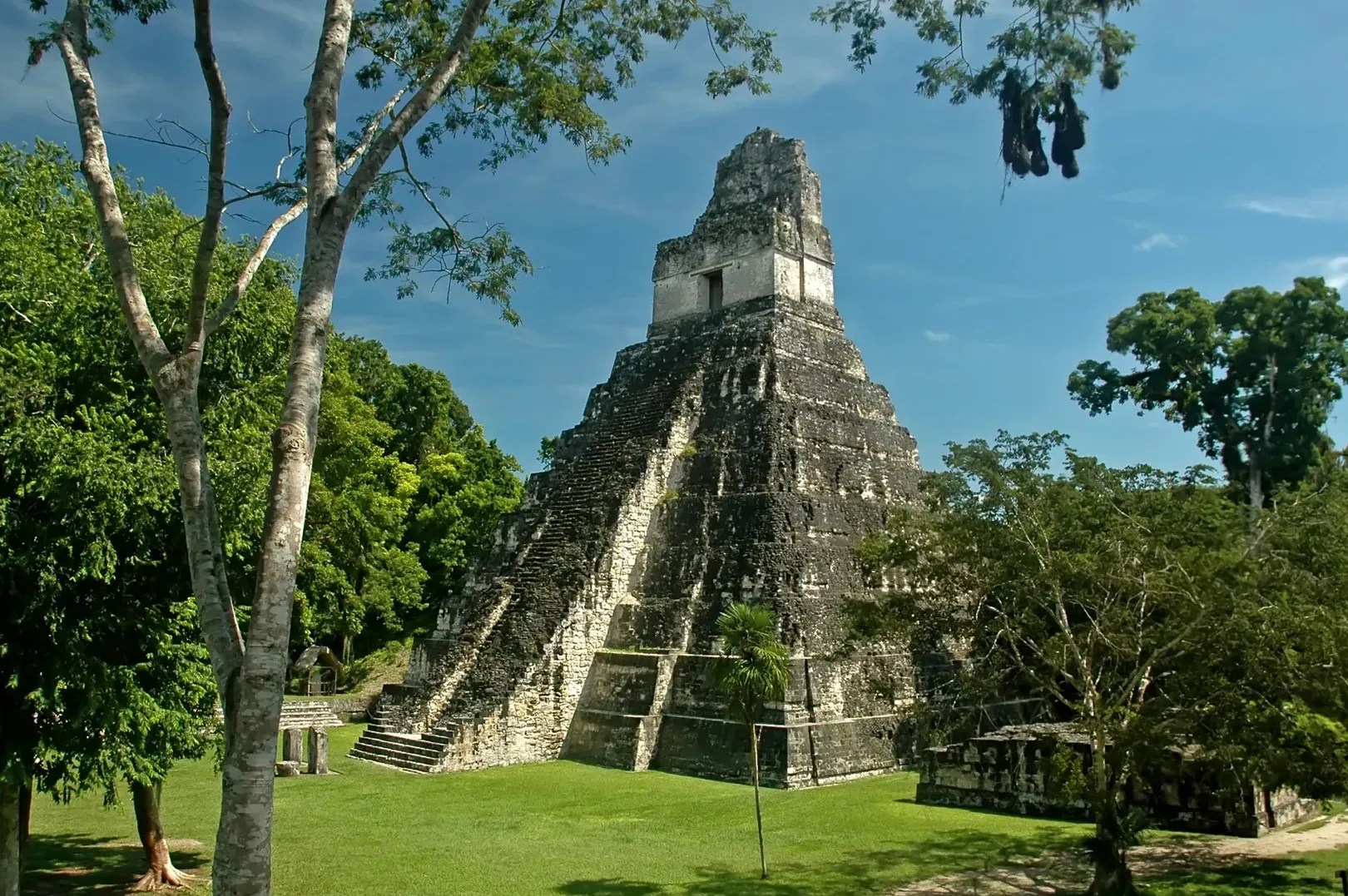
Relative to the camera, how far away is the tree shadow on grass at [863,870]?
8.53 meters

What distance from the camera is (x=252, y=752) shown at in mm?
4566

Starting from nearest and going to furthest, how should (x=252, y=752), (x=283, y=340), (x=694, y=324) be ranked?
(x=252, y=752), (x=283, y=340), (x=694, y=324)

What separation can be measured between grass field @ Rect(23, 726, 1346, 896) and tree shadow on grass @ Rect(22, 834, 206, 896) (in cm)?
3

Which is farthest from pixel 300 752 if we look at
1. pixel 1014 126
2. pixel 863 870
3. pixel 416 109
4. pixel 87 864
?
pixel 1014 126

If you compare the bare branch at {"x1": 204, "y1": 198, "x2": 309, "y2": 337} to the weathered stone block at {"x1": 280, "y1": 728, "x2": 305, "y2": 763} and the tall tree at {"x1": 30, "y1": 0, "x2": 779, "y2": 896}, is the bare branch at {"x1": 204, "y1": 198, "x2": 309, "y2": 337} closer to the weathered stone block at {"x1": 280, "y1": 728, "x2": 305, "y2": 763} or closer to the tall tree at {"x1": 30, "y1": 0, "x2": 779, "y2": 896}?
the tall tree at {"x1": 30, "y1": 0, "x2": 779, "y2": 896}

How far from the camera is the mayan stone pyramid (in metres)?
14.9

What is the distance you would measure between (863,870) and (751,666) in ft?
7.08

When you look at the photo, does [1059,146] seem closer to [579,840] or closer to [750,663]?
[750,663]

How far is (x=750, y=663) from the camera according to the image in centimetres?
950

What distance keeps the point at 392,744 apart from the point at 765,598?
6516mm

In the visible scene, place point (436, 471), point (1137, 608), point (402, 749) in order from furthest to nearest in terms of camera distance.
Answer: point (436, 471) < point (402, 749) < point (1137, 608)

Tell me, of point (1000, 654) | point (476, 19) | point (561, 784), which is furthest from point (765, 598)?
point (476, 19)

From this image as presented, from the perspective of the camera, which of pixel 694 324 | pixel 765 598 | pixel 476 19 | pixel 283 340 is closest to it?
pixel 476 19

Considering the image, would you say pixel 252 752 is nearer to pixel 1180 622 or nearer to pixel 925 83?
pixel 925 83
